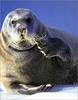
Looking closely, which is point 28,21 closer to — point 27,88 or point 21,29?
point 21,29

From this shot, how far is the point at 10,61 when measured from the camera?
4.48 meters

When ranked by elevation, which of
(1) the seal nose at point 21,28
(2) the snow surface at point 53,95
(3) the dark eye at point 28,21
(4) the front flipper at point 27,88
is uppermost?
(3) the dark eye at point 28,21

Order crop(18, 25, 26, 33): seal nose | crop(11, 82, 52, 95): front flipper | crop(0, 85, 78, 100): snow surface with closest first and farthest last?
crop(18, 25, 26, 33): seal nose → crop(0, 85, 78, 100): snow surface → crop(11, 82, 52, 95): front flipper

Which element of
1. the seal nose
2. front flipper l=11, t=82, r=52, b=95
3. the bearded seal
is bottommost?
front flipper l=11, t=82, r=52, b=95

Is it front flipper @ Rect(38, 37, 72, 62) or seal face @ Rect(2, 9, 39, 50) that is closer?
seal face @ Rect(2, 9, 39, 50)

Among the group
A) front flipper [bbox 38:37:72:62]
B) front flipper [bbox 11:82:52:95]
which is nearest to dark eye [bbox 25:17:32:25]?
front flipper [bbox 38:37:72:62]

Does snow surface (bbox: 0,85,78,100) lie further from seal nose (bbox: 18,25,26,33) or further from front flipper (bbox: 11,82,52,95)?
seal nose (bbox: 18,25,26,33)

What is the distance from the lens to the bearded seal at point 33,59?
4281 millimetres

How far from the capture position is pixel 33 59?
4.48 metres

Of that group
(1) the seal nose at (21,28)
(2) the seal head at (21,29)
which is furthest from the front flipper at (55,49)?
(1) the seal nose at (21,28)

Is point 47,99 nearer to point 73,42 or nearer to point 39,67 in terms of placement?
point 39,67

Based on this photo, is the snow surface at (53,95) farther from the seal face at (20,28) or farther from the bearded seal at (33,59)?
the seal face at (20,28)

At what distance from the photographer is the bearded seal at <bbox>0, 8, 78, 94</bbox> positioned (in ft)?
14.0

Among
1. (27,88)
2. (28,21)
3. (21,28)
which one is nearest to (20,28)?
(21,28)
